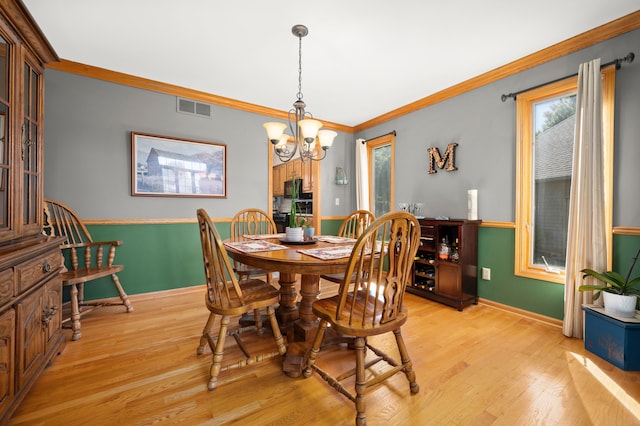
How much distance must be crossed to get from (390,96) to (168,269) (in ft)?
10.9

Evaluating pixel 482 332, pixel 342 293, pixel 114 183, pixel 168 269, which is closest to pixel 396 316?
pixel 342 293

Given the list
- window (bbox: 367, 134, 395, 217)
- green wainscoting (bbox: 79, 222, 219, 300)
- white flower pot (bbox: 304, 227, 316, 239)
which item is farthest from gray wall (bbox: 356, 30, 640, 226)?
green wainscoting (bbox: 79, 222, 219, 300)

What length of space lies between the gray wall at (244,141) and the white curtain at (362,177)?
769mm

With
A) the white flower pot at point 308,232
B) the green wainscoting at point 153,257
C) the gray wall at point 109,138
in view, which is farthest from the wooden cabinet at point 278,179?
the white flower pot at point 308,232

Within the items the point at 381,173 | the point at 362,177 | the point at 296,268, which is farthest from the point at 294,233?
the point at 381,173

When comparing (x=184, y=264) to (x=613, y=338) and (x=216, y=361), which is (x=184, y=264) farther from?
(x=613, y=338)

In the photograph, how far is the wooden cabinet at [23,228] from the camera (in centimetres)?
127

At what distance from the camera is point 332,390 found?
1.56 meters

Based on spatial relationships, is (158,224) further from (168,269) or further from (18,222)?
(18,222)

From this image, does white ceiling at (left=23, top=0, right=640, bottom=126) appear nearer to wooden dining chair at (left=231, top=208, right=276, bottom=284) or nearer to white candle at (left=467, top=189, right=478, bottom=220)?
white candle at (left=467, top=189, right=478, bottom=220)

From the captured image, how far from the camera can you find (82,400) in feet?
4.79

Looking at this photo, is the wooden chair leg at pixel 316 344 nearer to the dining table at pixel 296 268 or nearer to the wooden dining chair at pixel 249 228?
the dining table at pixel 296 268

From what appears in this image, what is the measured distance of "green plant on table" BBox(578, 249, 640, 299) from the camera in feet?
6.05

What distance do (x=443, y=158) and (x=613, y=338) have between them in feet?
6.87
